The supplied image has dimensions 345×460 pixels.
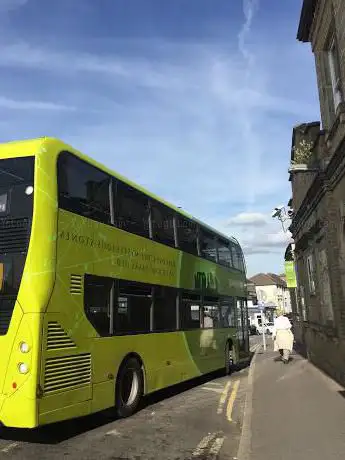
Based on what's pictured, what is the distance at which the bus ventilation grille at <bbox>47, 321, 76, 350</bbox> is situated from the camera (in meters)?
6.60

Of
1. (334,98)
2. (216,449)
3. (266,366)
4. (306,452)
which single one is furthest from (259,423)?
(266,366)

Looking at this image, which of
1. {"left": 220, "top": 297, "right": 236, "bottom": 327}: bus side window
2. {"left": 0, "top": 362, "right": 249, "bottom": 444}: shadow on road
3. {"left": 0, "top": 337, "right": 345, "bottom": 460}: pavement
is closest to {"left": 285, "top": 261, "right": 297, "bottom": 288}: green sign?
{"left": 220, "top": 297, "right": 236, "bottom": 327}: bus side window

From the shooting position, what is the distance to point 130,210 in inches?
366

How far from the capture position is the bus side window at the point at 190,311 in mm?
11398

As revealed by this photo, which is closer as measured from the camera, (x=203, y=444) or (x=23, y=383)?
(x=23, y=383)

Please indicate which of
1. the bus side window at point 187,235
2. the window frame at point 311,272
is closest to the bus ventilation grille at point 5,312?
the bus side window at point 187,235

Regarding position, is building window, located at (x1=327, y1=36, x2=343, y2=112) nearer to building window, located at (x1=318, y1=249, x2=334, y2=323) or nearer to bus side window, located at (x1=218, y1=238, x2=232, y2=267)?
building window, located at (x1=318, y1=249, x2=334, y2=323)

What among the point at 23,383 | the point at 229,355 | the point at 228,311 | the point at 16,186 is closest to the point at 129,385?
the point at 23,383

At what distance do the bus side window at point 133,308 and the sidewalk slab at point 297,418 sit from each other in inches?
98.7

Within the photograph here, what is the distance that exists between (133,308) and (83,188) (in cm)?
248

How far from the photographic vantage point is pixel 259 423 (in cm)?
764

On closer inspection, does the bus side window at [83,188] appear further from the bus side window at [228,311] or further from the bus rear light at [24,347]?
the bus side window at [228,311]

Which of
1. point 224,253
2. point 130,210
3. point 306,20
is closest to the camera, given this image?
point 130,210

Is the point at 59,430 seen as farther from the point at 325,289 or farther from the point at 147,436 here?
the point at 325,289
